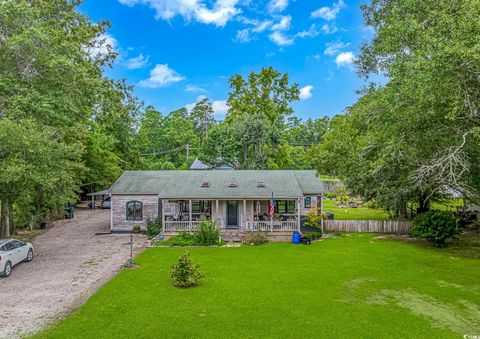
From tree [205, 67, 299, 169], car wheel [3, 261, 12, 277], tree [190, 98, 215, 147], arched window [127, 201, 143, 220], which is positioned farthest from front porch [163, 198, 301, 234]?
tree [190, 98, 215, 147]

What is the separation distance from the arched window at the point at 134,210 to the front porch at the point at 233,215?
5.50 ft

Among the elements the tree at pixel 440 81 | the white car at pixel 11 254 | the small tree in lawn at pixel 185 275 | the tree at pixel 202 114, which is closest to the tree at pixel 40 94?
the white car at pixel 11 254

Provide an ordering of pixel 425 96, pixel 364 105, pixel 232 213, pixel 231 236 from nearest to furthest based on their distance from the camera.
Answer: pixel 425 96
pixel 364 105
pixel 231 236
pixel 232 213

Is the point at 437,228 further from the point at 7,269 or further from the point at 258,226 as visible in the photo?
the point at 7,269

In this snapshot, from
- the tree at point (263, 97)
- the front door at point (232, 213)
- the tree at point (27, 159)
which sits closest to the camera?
the tree at point (27, 159)

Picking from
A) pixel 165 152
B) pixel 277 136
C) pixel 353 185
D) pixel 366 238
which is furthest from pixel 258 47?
pixel 165 152

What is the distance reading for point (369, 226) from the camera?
23.6 metres

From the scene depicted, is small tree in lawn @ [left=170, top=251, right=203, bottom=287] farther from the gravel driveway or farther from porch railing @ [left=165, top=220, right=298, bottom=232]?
porch railing @ [left=165, top=220, right=298, bottom=232]

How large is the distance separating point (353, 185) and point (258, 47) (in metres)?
22.6

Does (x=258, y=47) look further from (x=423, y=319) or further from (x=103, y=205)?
(x=423, y=319)

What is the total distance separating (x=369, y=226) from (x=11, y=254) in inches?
863

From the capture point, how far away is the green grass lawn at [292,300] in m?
8.83

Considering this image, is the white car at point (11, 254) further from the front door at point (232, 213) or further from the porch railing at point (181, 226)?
the front door at point (232, 213)

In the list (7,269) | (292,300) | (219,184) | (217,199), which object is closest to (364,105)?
(217,199)
